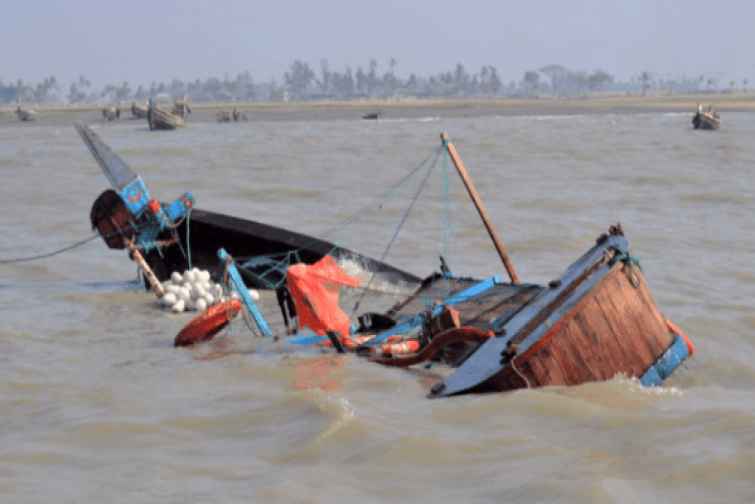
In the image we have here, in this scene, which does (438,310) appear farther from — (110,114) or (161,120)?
(110,114)

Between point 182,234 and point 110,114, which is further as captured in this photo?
point 110,114

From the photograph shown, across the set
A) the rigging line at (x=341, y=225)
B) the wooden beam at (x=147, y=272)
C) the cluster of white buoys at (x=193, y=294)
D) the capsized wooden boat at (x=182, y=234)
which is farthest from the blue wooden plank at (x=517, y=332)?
the wooden beam at (x=147, y=272)

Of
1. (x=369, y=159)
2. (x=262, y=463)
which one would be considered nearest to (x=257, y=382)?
(x=262, y=463)

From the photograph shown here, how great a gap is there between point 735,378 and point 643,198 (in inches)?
634

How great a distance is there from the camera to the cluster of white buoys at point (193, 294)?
14.3 meters

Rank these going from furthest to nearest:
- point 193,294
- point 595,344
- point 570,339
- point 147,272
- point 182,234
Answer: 1. point 182,234
2. point 147,272
3. point 193,294
4. point 595,344
5. point 570,339

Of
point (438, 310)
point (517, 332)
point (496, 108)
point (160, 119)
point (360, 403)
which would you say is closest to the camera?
point (517, 332)

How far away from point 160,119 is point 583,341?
64604 millimetres

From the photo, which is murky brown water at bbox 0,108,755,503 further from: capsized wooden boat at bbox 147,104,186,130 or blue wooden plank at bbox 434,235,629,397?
capsized wooden boat at bbox 147,104,186,130

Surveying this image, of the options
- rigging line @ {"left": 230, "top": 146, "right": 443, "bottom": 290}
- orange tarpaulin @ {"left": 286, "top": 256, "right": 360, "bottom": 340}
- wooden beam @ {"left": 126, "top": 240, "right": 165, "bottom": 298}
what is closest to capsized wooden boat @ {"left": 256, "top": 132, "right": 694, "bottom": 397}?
orange tarpaulin @ {"left": 286, "top": 256, "right": 360, "bottom": 340}

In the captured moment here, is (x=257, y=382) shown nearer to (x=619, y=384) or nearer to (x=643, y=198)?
(x=619, y=384)

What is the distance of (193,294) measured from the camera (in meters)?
14.4

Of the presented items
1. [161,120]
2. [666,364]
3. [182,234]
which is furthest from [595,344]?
[161,120]

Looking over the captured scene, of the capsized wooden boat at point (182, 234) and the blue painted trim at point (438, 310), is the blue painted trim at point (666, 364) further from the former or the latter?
the capsized wooden boat at point (182, 234)
